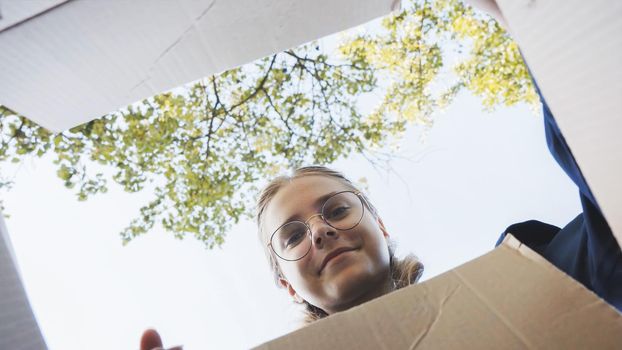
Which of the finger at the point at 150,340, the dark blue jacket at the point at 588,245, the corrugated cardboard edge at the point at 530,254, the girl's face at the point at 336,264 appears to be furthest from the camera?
the girl's face at the point at 336,264

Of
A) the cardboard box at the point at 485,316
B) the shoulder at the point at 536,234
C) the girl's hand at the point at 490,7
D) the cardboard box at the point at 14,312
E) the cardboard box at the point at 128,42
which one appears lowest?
the shoulder at the point at 536,234

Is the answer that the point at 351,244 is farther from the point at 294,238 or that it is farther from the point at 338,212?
the point at 294,238

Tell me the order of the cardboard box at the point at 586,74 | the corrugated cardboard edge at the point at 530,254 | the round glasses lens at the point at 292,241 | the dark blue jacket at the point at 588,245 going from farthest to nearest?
the round glasses lens at the point at 292,241
the dark blue jacket at the point at 588,245
the corrugated cardboard edge at the point at 530,254
the cardboard box at the point at 586,74

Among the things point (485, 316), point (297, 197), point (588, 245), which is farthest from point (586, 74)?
point (297, 197)

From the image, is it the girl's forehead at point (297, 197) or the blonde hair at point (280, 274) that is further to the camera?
the blonde hair at point (280, 274)

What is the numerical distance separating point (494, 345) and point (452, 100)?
13.2ft

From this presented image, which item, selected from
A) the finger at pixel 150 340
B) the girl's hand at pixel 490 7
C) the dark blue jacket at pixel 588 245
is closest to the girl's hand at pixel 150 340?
the finger at pixel 150 340

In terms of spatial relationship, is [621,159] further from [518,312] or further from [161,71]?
[161,71]

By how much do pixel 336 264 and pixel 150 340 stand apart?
2.62 feet

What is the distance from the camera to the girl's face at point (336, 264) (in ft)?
4.82

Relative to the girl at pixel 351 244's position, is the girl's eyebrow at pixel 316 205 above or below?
above

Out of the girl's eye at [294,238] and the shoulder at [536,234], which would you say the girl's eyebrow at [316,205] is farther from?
the shoulder at [536,234]

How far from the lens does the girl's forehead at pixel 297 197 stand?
1.71m

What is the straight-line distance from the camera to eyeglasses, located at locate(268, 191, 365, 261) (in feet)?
5.27
